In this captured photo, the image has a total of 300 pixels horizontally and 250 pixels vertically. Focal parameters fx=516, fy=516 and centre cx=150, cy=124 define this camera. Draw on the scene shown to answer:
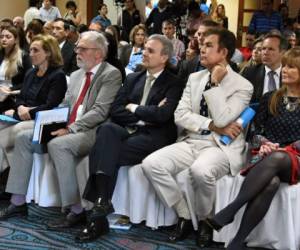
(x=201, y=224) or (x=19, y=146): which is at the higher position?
(x=19, y=146)

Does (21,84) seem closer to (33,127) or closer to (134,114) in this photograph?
(33,127)

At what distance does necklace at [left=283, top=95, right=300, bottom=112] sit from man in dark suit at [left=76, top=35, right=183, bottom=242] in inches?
30.0

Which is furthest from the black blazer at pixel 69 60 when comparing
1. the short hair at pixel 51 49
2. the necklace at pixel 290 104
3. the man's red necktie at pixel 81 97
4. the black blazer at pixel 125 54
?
the necklace at pixel 290 104

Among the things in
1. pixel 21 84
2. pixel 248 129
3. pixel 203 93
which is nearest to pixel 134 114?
pixel 203 93

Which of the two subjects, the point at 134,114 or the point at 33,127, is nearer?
the point at 134,114

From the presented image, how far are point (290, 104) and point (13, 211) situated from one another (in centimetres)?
204

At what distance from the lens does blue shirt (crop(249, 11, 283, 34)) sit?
865 cm

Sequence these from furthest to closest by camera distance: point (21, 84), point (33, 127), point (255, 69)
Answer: point (21, 84) < point (255, 69) < point (33, 127)

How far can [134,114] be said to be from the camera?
360 cm

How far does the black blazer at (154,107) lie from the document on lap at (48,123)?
1.19 ft

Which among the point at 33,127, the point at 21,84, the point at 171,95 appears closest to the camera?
the point at 171,95

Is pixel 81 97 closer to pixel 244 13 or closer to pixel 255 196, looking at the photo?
pixel 255 196

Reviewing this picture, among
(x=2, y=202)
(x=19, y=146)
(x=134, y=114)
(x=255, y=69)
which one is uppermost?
(x=255, y=69)

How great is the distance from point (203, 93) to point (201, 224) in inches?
33.6
